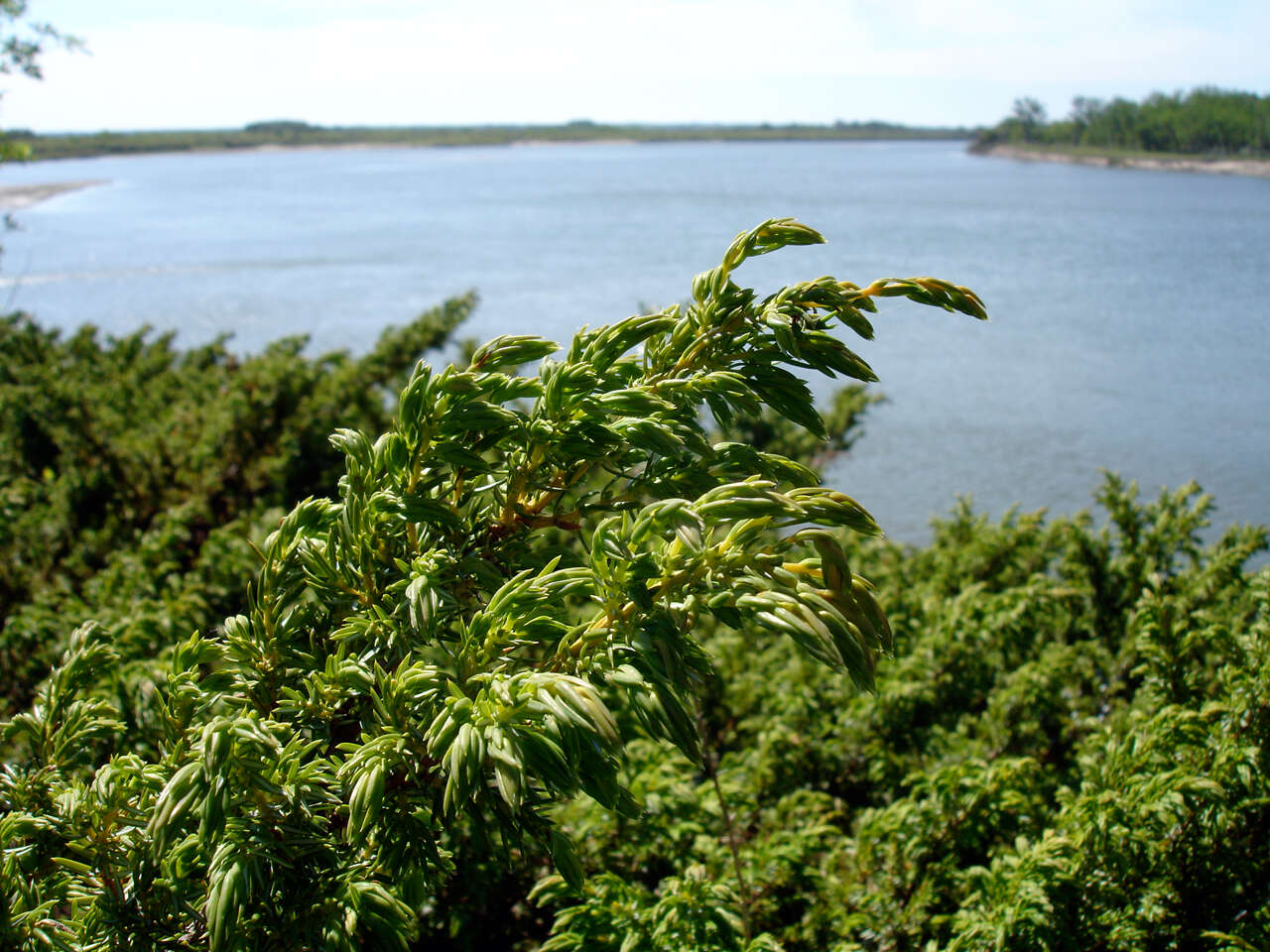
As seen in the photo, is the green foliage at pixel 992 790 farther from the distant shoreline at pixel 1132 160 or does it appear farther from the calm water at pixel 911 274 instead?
the distant shoreline at pixel 1132 160

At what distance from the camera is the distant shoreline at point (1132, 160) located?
26362mm

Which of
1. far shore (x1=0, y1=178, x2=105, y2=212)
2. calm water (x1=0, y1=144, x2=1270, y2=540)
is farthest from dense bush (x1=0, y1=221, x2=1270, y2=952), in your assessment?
far shore (x1=0, y1=178, x2=105, y2=212)

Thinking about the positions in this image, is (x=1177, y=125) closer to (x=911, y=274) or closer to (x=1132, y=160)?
(x=1132, y=160)

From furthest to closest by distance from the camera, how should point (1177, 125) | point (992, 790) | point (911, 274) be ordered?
point (1177, 125), point (911, 274), point (992, 790)

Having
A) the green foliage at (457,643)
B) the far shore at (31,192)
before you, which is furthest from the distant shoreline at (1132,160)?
the far shore at (31,192)

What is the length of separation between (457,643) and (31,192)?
74.6 meters

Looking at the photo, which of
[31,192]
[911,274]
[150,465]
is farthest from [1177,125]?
[31,192]

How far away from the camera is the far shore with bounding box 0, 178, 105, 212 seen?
53.8 m

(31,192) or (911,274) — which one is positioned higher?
(31,192)

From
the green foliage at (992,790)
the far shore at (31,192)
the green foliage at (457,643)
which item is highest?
the far shore at (31,192)

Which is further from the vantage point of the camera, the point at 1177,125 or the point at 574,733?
the point at 1177,125

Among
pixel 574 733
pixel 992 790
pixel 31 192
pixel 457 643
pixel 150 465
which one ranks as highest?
pixel 31 192

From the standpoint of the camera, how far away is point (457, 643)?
2053 mm

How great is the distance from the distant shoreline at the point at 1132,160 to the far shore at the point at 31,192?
5315cm
